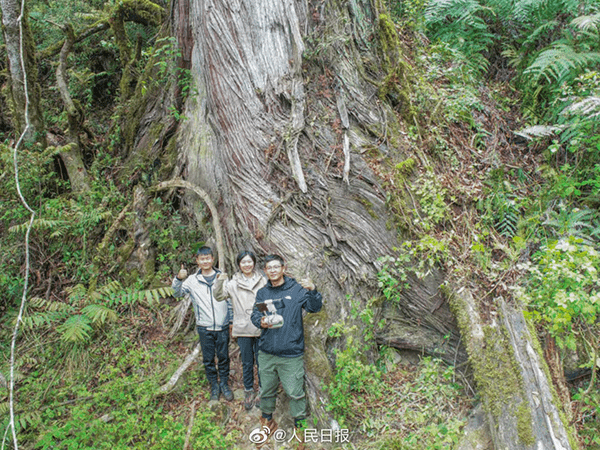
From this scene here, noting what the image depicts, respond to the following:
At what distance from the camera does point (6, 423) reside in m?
4.40

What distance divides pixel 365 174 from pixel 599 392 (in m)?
3.32

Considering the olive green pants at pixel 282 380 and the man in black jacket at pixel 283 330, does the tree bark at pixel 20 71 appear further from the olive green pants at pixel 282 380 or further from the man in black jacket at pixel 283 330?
the olive green pants at pixel 282 380

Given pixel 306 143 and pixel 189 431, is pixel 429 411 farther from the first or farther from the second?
pixel 306 143

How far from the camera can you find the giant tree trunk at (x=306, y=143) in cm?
478

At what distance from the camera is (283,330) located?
13.5ft

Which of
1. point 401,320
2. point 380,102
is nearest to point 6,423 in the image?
point 401,320

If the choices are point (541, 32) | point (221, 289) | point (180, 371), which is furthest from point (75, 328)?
point (541, 32)

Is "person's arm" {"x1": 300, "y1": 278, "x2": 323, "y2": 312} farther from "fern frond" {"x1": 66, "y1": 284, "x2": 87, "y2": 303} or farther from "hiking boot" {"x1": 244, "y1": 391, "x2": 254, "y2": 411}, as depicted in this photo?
"fern frond" {"x1": 66, "y1": 284, "x2": 87, "y2": 303}

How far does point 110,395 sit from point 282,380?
220cm

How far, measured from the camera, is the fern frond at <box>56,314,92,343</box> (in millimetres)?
4952

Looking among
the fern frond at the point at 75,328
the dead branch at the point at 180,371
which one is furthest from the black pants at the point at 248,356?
the fern frond at the point at 75,328

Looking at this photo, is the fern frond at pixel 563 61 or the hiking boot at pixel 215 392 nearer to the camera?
the hiking boot at pixel 215 392

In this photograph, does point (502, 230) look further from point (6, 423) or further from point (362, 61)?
point (6, 423)

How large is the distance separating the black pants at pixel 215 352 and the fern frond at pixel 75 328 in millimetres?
1514
